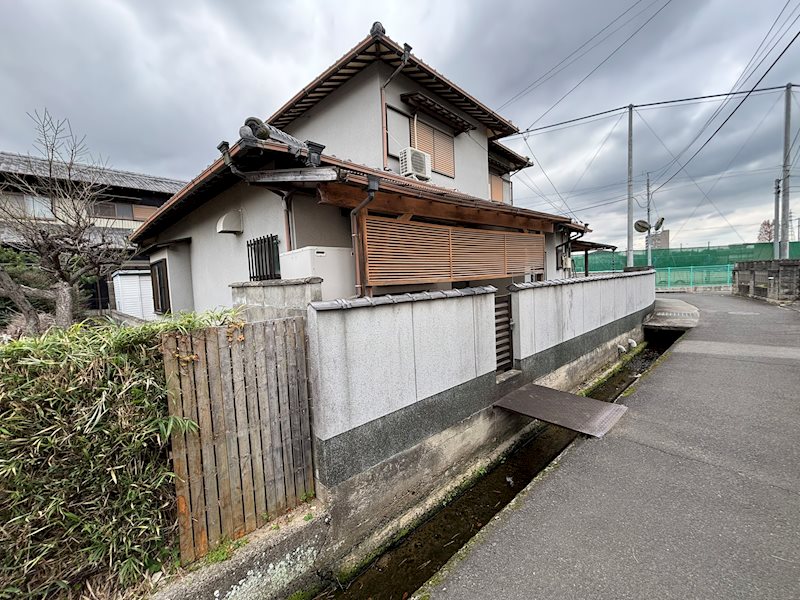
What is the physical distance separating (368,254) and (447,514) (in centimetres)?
337

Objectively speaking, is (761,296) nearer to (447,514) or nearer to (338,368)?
(447,514)

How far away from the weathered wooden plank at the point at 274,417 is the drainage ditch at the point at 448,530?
0.88 m

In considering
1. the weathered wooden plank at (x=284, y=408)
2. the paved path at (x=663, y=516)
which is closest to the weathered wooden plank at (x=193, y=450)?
the weathered wooden plank at (x=284, y=408)

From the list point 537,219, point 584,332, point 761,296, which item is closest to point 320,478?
point 584,332

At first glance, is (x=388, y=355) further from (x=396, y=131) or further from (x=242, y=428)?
(x=396, y=131)

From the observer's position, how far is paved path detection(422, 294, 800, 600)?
2.38 metres

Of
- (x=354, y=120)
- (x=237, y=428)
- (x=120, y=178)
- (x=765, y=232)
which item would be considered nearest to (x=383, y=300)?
(x=237, y=428)

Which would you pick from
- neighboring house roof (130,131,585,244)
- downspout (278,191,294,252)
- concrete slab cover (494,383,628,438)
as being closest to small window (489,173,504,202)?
neighboring house roof (130,131,585,244)

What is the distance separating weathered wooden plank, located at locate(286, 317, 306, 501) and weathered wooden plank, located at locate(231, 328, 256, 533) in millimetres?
387

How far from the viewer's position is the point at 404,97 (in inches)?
315

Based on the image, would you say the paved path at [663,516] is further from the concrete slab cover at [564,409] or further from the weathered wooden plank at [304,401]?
the weathered wooden plank at [304,401]

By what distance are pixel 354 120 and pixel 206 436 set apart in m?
7.97

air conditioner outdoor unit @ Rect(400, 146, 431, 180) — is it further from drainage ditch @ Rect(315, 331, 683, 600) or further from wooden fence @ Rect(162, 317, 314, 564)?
drainage ditch @ Rect(315, 331, 683, 600)

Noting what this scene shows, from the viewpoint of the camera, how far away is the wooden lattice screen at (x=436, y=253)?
479 cm
